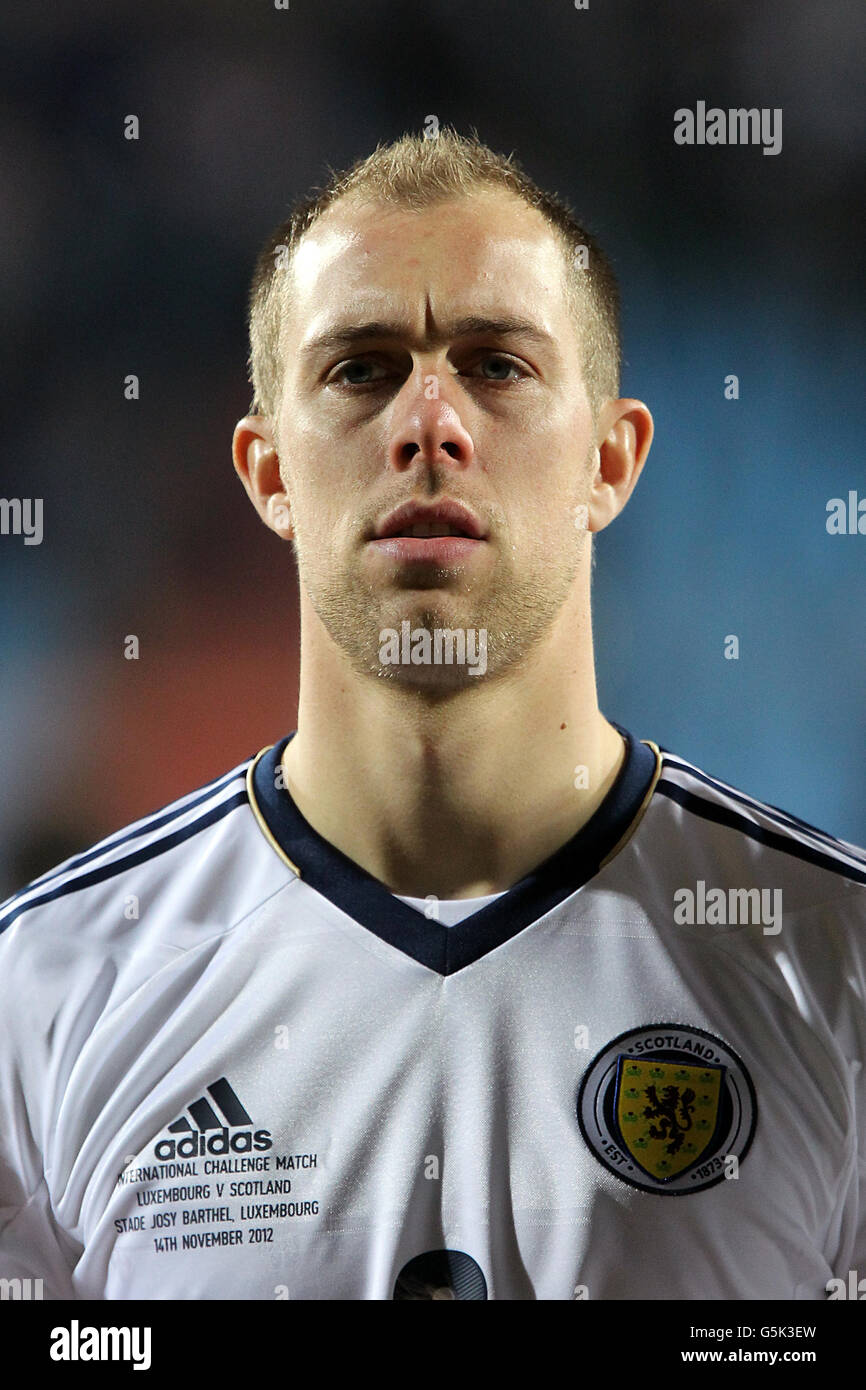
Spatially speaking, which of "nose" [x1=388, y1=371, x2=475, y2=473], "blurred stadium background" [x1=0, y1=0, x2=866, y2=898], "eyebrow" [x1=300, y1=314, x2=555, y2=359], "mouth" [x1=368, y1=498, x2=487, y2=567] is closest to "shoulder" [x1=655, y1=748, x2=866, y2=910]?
"blurred stadium background" [x1=0, y1=0, x2=866, y2=898]

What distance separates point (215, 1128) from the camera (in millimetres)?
1782

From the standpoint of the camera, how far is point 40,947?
1.88m

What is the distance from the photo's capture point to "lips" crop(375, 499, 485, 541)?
5.85 feet

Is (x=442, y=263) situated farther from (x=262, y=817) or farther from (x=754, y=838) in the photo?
(x=754, y=838)

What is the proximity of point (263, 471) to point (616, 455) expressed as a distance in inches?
21.3

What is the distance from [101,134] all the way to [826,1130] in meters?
1.93

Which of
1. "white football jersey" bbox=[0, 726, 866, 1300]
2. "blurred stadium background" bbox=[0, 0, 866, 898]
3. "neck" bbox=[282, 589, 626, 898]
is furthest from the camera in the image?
"blurred stadium background" bbox=[0, 0, 866, 898]

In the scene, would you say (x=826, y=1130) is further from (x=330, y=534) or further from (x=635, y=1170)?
(x=330, y=534)

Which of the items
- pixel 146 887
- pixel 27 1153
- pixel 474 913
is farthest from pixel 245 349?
pixel 27 1153

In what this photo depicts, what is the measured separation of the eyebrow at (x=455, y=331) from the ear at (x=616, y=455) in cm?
17

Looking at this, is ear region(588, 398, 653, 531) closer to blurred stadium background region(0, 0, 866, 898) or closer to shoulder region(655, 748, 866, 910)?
blurred stadium background region(0, 0, 866, 898)

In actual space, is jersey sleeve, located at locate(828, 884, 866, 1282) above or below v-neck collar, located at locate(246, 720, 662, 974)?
below

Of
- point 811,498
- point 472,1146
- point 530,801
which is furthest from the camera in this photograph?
point 811,498
